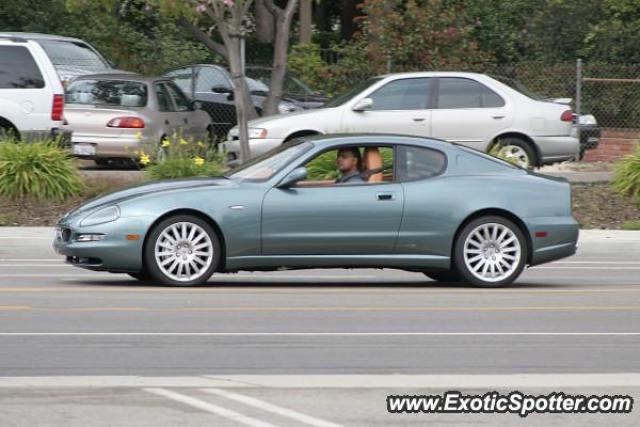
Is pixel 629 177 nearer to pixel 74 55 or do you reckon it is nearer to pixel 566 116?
pixel 566 116

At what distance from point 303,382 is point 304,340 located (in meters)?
1.85

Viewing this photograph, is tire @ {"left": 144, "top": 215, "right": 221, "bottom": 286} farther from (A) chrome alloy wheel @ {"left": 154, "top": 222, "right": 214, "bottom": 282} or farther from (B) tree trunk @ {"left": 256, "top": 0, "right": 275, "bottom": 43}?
(B) tree trunk @ {"left": 256, "top": 0, "right": 275, "bottom": 43}

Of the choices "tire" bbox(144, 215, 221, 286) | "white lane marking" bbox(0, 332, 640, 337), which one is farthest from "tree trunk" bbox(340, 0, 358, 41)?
"white lane marking" bbox(0, 332, 640, 337)

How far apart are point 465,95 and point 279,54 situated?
4103mm

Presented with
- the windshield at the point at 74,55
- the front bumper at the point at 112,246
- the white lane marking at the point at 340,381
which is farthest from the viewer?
the windshield at the point at 74,55

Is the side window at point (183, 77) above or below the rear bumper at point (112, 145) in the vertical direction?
above

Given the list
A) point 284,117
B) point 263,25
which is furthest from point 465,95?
point 263,25

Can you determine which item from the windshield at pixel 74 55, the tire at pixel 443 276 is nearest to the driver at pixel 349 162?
the tire at pixel 443 276

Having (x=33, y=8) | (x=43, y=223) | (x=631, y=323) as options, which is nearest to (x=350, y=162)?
(x=631, y=323)

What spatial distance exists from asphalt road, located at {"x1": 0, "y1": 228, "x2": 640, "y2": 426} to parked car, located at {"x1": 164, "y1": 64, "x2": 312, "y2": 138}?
1228 centimetres

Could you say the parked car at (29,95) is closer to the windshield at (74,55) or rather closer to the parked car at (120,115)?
the parked car at (120,115)

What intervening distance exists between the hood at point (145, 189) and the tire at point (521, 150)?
29.3ft

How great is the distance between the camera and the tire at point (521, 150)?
70.9ft

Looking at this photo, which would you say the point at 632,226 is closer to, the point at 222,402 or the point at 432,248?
the point at 432,248
